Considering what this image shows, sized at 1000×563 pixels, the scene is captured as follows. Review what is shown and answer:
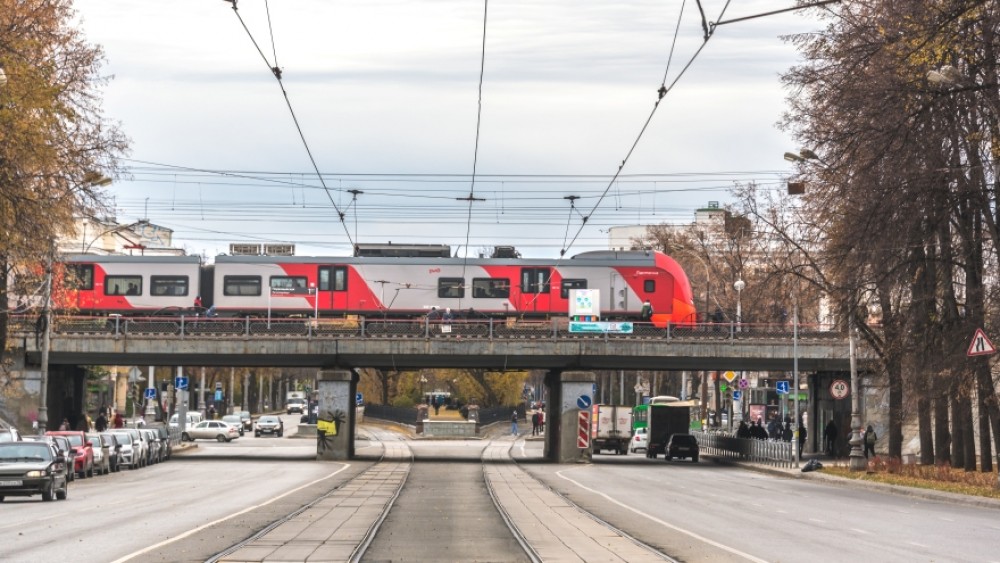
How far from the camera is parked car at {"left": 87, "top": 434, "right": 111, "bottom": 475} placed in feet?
147

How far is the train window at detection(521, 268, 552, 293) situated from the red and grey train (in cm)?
4

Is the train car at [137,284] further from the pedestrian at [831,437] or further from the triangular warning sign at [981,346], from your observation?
the triangular warning sign at [981,346]

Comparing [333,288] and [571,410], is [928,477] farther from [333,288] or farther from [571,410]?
[333,288]

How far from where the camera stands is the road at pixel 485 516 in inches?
726

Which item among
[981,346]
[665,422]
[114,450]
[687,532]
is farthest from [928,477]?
[665,422]

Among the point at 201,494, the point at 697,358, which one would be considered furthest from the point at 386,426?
the point at 201,494

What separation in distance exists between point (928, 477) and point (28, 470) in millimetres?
24535

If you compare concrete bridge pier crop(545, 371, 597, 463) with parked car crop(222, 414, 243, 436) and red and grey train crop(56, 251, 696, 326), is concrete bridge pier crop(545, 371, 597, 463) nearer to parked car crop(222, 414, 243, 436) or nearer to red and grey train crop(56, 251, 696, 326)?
red and grey train crop(56, 251, 696, 326)

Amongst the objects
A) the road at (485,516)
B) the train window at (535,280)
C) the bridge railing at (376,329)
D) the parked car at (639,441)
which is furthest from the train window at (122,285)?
the parked car at (639,441)

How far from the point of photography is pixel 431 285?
6262 centimetres

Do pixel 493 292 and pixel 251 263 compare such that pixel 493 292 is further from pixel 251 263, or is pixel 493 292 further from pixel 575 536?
pixel 575 536

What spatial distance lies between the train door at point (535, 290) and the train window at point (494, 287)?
0.71 m

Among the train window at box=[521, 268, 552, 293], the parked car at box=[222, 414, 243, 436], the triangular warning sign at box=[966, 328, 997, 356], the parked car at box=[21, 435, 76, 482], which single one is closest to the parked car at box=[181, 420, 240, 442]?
the parked car at box=[222, 414, 243, 436]

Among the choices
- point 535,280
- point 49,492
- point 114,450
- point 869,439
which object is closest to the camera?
point 49,492
